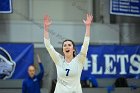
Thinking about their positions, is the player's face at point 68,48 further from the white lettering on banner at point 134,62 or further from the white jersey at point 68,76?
the white lettering on banner at point 134,62

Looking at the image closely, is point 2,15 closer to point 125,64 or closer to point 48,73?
point 48,73

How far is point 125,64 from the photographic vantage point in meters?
10.9

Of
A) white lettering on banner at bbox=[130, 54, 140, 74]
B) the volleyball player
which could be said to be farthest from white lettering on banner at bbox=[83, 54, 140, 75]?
the volleyball player

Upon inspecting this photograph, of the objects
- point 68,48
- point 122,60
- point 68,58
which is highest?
point 68,48

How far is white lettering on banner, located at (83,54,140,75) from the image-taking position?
10766 mm

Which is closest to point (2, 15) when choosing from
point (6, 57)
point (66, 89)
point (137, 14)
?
point (6, 57)

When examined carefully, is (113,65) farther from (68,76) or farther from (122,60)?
(68,76)

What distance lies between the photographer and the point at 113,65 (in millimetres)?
10883

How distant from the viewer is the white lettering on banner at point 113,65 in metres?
10.8

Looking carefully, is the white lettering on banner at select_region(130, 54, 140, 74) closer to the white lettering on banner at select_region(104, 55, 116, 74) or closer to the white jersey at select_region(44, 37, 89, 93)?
the white lettering on banner at select_region(104, 55, 116, 74)

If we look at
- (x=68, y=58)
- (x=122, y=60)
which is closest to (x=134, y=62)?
(x=122, y=60)

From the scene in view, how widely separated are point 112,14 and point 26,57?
2720mm

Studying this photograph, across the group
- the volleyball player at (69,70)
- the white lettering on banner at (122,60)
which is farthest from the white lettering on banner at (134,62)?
the volleyball player at (69,70)

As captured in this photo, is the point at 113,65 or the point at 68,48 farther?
the point at 113,65
